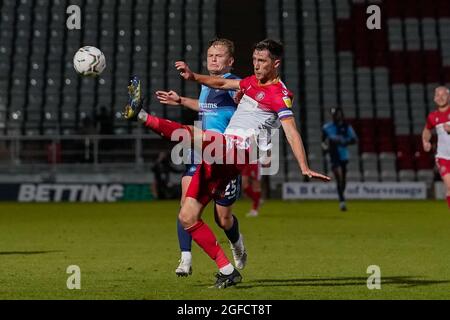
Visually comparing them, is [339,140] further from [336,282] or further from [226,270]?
[226,270]

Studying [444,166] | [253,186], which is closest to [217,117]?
[444,166]

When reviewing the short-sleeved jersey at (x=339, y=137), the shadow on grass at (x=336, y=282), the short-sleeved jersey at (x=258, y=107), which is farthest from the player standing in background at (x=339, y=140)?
the short-sleeved jersey at (x=258, y=107)

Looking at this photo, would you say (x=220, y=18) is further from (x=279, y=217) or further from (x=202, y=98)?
(x=202, y=98)

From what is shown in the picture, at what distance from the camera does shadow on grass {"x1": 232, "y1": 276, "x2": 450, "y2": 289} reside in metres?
7.83

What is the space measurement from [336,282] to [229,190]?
1268mm

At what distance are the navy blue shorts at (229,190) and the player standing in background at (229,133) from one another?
0.83 meters

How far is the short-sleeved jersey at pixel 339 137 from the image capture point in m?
20.1

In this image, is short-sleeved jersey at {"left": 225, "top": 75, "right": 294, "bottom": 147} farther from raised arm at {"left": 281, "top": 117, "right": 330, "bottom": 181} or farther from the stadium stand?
the stadium stand

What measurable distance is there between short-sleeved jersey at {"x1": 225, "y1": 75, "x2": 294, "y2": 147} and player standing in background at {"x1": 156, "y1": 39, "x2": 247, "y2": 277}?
622mm

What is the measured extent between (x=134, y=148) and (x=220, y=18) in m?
7.73

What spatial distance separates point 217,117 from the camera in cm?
891

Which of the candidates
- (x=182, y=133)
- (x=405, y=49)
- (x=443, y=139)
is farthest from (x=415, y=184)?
(x=182, y=133)

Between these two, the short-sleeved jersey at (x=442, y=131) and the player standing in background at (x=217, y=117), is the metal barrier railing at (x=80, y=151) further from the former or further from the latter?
the player standing in background at (x=217, y=117)

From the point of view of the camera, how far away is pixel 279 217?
18.2 m
